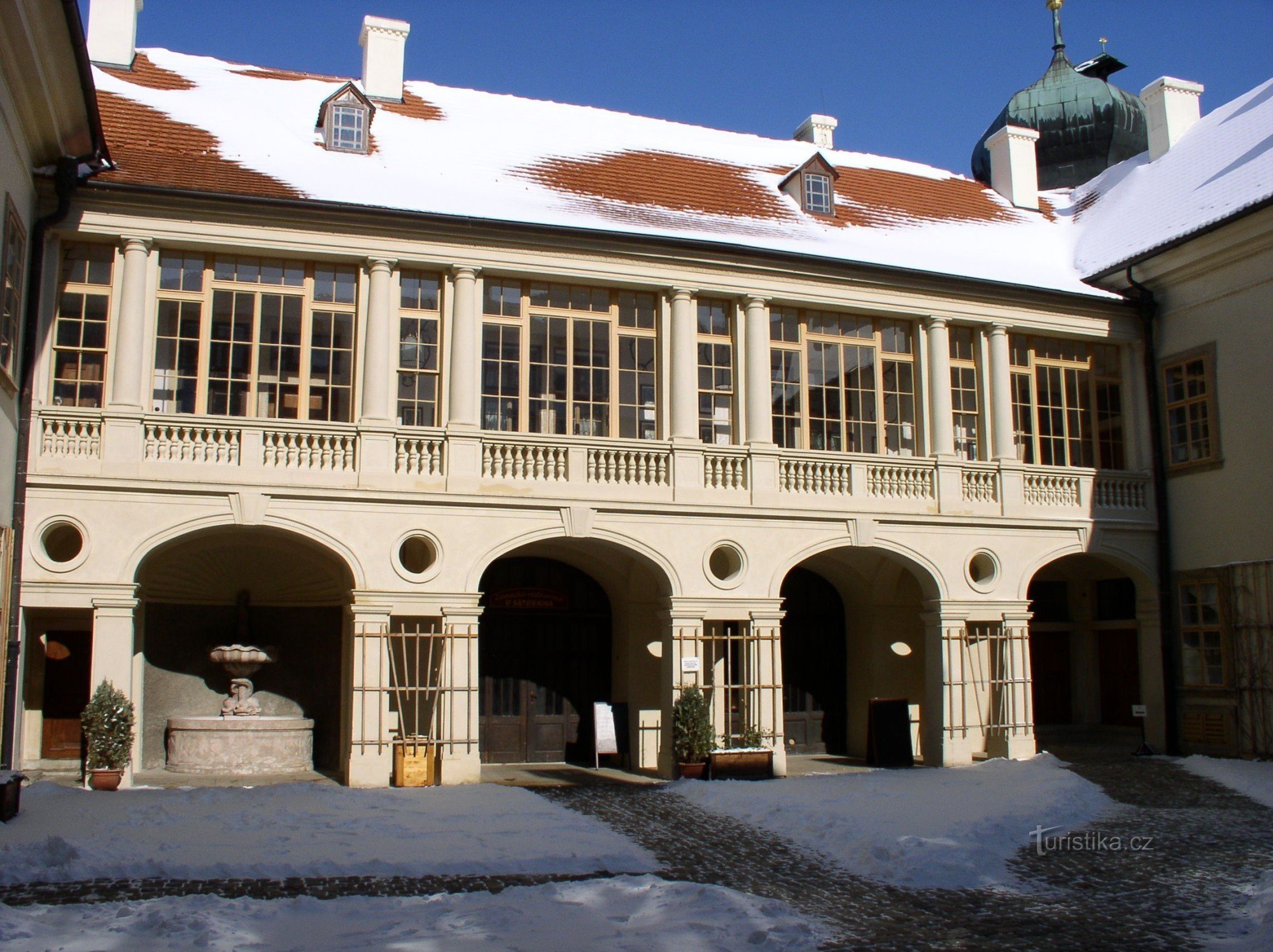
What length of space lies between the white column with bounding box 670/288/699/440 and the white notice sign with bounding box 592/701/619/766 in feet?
14.5

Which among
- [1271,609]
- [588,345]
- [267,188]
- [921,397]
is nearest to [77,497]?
[267,188]

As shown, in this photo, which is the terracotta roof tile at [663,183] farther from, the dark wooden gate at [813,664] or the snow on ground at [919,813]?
the snow on ground at [919,813]

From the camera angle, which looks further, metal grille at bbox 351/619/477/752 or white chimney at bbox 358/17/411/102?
white chimney at bbox 358/17/411/102

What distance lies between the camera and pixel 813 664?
21625 millimetres

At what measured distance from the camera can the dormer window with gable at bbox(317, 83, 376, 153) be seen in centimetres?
1916

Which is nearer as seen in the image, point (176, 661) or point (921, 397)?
point (176, 661)

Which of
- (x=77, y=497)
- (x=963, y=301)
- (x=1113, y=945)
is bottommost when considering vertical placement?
(x=1113, y=945)

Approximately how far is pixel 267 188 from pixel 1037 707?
1618 centimetres

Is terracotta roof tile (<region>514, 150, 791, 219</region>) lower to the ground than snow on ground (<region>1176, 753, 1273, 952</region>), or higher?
higher

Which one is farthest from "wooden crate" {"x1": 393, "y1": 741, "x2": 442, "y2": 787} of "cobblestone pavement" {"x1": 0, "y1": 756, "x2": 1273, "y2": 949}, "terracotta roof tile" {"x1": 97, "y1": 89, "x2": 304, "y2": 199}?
"terracotta roof tile" {"x1": 97, "y1": 89, "x2": 304, "y2": 199}

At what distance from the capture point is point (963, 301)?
65.4 ft

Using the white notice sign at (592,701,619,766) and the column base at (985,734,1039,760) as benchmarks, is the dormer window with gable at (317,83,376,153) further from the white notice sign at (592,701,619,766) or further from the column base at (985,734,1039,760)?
the column base at (985,734,1039,760)

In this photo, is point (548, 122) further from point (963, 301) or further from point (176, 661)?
point (176, 661)

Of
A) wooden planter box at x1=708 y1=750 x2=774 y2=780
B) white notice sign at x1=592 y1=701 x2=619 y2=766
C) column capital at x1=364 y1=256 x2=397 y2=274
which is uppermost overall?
column capital at x1=364 y1=256 x2=397 y2=274
